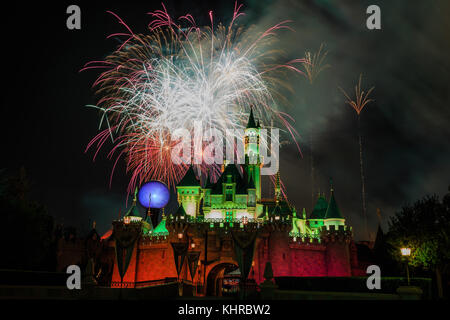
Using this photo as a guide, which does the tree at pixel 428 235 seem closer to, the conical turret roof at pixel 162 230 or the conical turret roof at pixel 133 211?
the conical turret roof at pixel 162 230

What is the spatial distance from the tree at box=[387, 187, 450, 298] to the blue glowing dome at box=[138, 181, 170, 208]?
1213 inches

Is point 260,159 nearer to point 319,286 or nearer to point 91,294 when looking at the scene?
point 319,286

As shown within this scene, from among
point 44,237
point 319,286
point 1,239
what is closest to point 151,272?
point 44,237

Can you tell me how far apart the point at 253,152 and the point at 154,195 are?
15.9m

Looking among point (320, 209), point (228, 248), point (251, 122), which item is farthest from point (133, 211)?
point (320, 209)

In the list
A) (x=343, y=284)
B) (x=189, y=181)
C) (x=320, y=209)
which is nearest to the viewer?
(x=343, y=284)

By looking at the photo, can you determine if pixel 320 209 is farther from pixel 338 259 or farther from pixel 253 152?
pixel 253 152

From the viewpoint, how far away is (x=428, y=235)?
1251 inches

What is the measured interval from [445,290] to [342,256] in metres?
10.3

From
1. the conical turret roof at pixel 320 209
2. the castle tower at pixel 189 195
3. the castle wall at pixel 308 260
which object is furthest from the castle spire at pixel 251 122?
the castle wall at pixel 308 260

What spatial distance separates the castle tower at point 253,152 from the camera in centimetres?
5275
